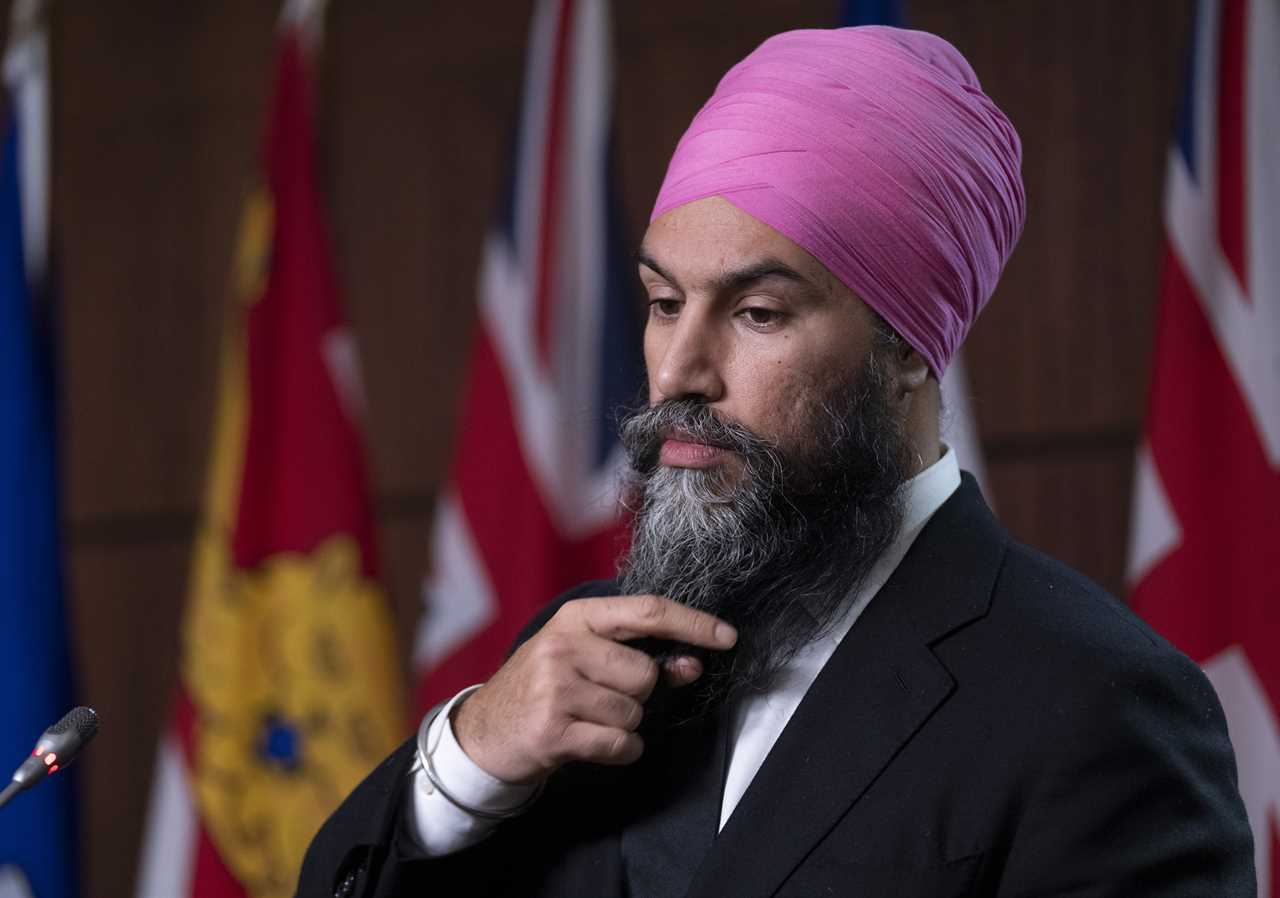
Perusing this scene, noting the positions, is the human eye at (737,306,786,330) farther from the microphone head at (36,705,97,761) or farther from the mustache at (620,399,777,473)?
the microphone head at (36,705,97,761)

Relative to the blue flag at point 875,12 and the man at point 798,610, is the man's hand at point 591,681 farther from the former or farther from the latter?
the blue flag at point 875,12

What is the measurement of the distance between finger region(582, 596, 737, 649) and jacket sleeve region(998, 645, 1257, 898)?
0.33 m

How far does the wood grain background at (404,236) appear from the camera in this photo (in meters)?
3.34

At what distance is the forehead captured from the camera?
5.72 ft

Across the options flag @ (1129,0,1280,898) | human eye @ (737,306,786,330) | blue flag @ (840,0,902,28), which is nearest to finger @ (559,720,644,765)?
human eye @ (737,306,786,330)

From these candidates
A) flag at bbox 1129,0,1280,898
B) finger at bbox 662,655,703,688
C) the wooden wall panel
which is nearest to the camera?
finger at bbox 662,655,703,688

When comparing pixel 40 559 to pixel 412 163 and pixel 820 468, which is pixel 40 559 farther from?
pixel 820 468

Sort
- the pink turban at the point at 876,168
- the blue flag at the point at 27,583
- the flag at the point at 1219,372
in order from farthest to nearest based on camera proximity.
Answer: the blue flag at the point at 27,583 → the flag at the point at 1219,372 → the pink turban at the point at 876,168

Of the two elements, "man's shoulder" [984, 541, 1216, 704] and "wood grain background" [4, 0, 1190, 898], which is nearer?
"man's shoulder" [984, 541, 1216, 704]

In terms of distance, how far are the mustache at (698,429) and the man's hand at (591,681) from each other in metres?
0.20

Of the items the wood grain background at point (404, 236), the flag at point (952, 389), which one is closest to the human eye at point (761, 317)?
the flag at point (952, 389)

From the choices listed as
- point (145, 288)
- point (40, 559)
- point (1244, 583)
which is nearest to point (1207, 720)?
point (1244, 583)

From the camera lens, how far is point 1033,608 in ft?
5.40

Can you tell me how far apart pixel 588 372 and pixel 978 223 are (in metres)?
1.69
